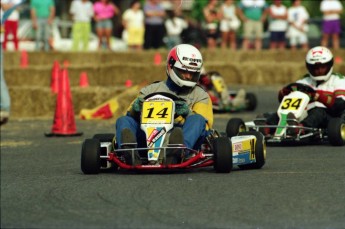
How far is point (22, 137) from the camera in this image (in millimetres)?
15812

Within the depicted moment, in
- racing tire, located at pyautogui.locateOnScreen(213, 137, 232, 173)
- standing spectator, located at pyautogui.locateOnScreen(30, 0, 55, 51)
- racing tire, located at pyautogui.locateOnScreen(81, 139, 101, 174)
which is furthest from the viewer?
standing spectator, located at pyautogui.locateOnScreen(30, 0, 55, 51)

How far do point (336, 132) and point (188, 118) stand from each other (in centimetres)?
288

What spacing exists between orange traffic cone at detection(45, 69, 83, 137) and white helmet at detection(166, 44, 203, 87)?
190 inches

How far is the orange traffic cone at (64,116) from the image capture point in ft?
52.6

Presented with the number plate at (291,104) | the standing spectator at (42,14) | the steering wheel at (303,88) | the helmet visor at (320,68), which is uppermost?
the standing spectator at (42,14)

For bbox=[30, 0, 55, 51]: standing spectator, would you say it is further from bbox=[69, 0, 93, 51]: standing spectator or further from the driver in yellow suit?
the driver in yellow suit

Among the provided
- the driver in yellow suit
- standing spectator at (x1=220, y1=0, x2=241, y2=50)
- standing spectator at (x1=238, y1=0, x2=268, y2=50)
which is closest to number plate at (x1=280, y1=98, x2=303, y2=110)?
the driver in yellow suit

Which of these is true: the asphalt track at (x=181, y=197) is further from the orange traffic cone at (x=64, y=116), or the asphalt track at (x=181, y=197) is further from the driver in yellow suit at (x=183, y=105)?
the orange traffic cone at (x=64, y=116)

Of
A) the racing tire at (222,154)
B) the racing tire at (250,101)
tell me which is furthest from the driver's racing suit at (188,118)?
the racing tire at (250,101)

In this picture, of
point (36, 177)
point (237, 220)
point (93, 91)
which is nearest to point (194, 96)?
point (36, 177)

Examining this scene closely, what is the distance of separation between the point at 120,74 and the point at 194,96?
14737mm

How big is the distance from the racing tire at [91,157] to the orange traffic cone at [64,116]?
554cm

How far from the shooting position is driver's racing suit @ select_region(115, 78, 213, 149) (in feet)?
34.6

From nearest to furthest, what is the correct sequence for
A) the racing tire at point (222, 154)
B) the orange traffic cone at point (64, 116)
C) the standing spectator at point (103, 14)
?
the racing tire at point (222, 154), the orange traffic cone at point (64, 116), the standing spectator at point (103, 14)
